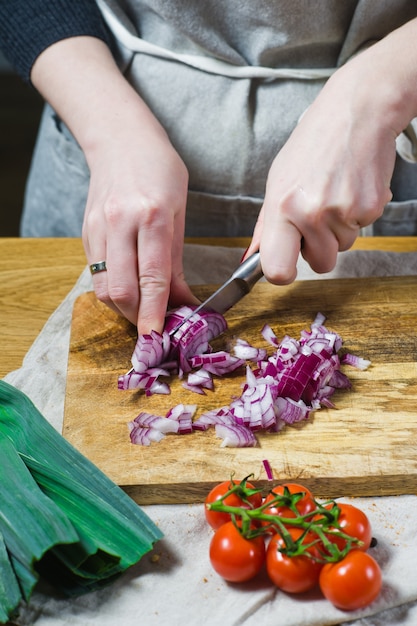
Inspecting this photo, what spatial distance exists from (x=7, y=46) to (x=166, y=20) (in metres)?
0.41

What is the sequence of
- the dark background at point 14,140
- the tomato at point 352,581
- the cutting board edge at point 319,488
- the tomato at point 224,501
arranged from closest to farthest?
the tomato at point 352,581
the tomato at point 224,501
the cutting board edge at point 319,488
the dark background at point 14,140

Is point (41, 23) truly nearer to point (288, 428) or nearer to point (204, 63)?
point (204, 63)

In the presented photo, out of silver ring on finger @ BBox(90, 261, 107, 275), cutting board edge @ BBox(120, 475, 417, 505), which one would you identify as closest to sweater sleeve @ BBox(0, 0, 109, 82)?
silver ring on finger @ BBox(90, 261, 107, 275)

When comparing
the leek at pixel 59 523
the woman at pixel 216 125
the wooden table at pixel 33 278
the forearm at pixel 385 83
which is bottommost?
the wooden table at pixel 33 278

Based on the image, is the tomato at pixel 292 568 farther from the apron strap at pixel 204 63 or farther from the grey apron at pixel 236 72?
the apron strap at pixel 204 63

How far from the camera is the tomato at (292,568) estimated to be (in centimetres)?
104

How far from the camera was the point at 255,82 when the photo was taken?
6.01ft

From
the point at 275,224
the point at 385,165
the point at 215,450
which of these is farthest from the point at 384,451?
the point at 385,165

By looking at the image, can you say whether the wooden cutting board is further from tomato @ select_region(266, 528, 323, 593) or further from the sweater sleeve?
the sweater sleeve

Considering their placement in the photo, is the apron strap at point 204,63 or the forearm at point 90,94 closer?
the forearm at point 90,94

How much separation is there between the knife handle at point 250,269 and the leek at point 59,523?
0.54 metres

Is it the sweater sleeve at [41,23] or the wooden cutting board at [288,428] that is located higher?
the sweater sleeve at [41,23]

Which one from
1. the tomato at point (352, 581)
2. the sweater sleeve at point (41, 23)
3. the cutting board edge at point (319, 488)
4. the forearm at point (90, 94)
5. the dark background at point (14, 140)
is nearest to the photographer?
the tomato at point (352, 581)

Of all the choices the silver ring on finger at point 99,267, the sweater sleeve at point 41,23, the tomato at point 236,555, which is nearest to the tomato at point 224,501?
the tomato at point 236,555
